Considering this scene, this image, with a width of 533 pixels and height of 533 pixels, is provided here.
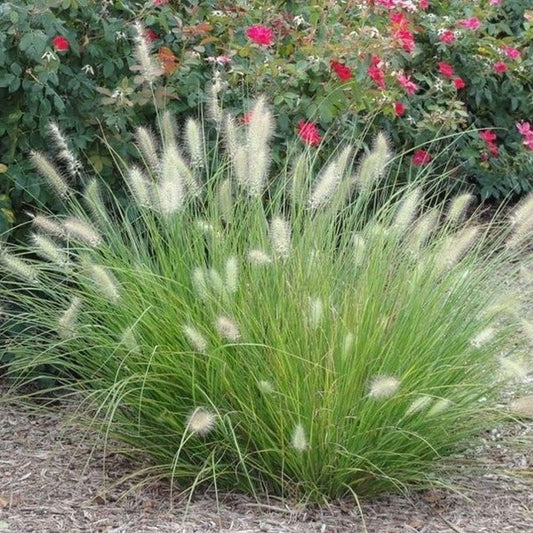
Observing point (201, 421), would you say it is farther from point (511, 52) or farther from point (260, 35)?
point (511, 52)

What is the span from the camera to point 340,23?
18.7ft

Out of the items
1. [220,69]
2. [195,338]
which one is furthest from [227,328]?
[220,69]

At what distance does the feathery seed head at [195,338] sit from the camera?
3240 millimetres

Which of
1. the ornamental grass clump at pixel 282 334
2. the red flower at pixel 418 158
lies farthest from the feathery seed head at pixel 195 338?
the red flower at pixel 418 158

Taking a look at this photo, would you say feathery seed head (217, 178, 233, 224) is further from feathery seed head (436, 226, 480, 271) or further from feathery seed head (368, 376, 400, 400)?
feathery seed head (368, 376, 400, 400)

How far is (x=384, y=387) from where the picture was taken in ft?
10.3

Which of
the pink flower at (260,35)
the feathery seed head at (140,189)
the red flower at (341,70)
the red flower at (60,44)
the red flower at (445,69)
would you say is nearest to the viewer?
the feathery seed head at (140,189)

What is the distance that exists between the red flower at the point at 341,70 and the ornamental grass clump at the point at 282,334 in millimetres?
1185

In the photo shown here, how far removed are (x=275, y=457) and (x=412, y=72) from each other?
12.1ft

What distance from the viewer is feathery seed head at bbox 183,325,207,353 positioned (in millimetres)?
3240

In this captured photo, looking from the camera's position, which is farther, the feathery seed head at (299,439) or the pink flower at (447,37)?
the pink flower at (447,37)

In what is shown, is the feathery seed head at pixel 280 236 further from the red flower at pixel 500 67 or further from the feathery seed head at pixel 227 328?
the red flower at pixel 500 67

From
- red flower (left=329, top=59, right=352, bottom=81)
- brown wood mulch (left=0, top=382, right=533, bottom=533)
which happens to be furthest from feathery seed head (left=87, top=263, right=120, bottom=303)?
red flower (left=329, top=59, right=352, bottom=81)

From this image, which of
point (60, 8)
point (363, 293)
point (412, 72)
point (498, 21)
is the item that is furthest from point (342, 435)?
point (498, 21)
